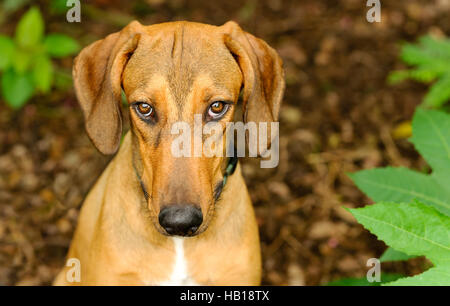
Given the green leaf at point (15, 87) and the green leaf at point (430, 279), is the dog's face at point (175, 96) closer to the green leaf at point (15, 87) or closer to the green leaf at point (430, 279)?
the green leaf at point (430, 279)

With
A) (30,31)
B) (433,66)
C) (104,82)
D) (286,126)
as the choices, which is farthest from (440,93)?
(30,31)

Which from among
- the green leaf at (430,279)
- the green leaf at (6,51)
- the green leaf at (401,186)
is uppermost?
the green leaf at (6,51)

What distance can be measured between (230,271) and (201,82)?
4.92 feet

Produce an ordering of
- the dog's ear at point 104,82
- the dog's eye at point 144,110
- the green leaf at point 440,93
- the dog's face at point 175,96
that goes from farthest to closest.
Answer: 1. the green leaf at point 440,93
2. the dog's ear at point 104,82
3. the dog's eye at point 144,110
4. the dog's face at point 175,96

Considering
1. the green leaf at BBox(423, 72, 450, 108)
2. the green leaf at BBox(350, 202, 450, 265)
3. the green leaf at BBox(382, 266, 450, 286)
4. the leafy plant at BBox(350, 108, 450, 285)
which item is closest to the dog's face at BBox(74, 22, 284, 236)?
the leafy plant at BBox(350, 108, 450, 285)

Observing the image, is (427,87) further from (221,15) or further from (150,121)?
(150,121)

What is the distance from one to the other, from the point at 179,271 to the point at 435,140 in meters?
1.99

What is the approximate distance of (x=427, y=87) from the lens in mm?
6711

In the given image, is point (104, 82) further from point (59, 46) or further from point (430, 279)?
point (430, 279)

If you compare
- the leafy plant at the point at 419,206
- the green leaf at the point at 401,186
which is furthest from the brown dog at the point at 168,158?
the leafy plant at the point at 419,206

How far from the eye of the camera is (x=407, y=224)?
2.63 m

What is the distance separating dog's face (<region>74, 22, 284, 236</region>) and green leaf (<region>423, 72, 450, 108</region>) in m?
2.49

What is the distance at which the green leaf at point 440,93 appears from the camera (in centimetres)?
555

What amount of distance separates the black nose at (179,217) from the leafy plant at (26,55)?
278 cm
